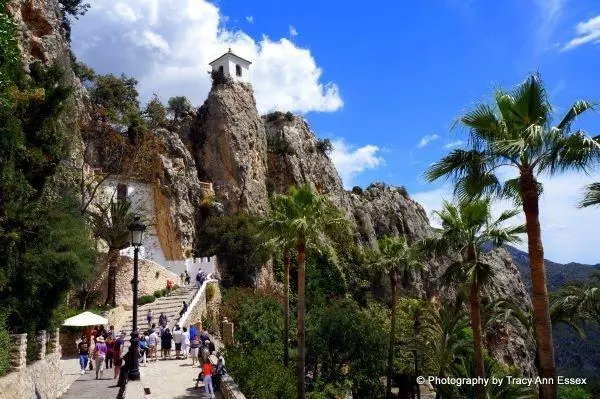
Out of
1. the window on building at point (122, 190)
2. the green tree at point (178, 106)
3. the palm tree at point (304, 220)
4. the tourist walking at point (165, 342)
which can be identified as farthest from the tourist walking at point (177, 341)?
the green tree at point (178, 106)

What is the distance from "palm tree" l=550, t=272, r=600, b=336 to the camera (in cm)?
1084

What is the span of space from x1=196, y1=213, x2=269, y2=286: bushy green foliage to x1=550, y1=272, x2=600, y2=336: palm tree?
27937 mm

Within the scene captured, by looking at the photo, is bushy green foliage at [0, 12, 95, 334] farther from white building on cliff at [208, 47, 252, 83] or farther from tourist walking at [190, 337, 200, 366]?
white building on cliff at [208, 47, 252, 83]

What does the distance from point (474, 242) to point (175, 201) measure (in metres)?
31.6

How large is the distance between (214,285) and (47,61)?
55.5 ft

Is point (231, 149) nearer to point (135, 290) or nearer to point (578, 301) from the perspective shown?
point (135, 290)

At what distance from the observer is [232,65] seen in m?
57.8

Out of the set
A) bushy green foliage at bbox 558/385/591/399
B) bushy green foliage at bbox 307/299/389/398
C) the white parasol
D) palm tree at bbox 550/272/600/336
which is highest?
palm tree at bbox 550/272/600/336

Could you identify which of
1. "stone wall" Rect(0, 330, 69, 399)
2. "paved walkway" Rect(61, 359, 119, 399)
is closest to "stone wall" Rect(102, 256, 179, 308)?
"paved walkway" Rect(61, 359, 119, 399)

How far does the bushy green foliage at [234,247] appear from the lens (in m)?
39.5

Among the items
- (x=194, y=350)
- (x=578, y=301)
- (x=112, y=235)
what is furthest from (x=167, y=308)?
(x=578, y=301)

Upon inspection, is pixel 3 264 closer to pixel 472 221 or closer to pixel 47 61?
pixel 472 221

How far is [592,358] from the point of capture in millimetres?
79688

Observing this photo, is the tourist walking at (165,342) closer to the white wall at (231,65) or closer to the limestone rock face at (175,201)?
the limestone rock face at (175,201)
